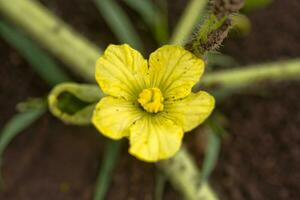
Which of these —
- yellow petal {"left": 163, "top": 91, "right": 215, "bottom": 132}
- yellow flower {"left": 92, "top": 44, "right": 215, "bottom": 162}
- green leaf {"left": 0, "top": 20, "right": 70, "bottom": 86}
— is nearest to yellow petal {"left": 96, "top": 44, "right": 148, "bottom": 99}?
yellow flower {"left": 92, "top": 44, "right": 215, "bottom": 162}

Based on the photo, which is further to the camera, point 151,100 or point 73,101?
point 73,101

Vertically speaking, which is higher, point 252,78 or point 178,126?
point 178,126

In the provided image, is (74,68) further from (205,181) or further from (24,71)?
(205,181)

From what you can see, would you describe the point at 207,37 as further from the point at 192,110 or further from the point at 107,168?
the point at 107,168

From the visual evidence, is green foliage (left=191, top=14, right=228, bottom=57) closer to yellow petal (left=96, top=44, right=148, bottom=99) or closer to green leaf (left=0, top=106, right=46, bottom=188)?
yellow petal (left=96, top=44, right=148, bottom=99)

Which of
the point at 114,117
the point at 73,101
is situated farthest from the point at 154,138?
the point at 73,101

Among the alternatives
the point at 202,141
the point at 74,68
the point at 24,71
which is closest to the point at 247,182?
the point at 202,141

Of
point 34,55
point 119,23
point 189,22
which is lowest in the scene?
point 189,22

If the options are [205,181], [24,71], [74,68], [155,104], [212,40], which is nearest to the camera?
[212,40]
